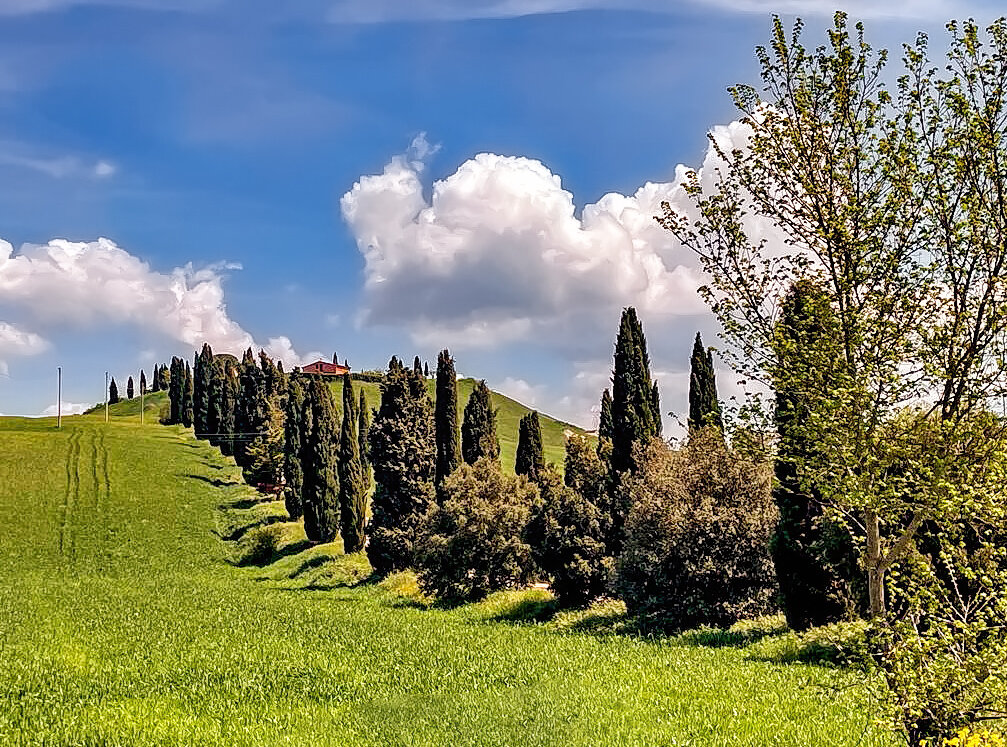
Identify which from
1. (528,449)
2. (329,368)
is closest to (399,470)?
(528,449)

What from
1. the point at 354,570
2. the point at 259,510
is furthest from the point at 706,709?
the point at 259,510

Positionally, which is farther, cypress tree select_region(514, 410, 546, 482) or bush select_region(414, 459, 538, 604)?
cypress tree select_region(514, 410, 546, 482)

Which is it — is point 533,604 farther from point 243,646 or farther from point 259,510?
point 259,510

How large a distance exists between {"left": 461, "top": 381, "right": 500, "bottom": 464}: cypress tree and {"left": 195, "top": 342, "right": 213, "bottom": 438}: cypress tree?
55.2m

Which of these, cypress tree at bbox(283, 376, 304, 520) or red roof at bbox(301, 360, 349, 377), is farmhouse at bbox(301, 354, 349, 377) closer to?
red roof at bbox(301, 360, 349, 377)

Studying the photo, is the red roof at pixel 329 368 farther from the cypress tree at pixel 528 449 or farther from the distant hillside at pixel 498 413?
the cypress tree at pixel 528 449

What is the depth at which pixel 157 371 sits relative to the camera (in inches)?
7116

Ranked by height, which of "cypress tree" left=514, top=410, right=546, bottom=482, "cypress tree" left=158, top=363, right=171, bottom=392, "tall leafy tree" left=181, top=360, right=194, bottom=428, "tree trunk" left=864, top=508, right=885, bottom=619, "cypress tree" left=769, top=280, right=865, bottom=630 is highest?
"cypress tree" left=158, top=363, right=171, bottom=392

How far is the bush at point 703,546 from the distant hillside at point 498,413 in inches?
3106

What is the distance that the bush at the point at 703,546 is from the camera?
25.5 m

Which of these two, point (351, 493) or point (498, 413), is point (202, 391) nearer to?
point (498, 413)

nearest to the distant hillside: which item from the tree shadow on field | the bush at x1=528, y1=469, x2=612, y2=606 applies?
the tree shadow on field

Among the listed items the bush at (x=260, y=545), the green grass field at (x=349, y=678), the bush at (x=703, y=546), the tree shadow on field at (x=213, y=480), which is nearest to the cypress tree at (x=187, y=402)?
the tree shadow on field at (x=213, y=480)

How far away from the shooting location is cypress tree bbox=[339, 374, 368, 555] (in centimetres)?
5028
